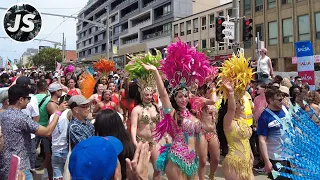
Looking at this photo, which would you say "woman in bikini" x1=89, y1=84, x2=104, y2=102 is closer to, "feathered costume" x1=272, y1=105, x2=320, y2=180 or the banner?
"feathered costume" x1=272, y1=105, x2=320, y2=180

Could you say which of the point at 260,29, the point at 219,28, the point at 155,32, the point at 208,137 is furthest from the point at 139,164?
the point at 155,32

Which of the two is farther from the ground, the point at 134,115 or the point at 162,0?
the point at 162,0

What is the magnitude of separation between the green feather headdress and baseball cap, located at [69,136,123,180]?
3.43 metres

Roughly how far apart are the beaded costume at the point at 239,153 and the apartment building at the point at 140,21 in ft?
103

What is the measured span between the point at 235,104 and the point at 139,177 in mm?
2184

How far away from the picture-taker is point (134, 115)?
4.58 metres

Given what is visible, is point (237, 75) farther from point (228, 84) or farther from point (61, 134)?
point (61, 134)

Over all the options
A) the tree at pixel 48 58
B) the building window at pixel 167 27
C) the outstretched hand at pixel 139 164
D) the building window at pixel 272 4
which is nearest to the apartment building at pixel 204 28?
the building window at pixel 167 27

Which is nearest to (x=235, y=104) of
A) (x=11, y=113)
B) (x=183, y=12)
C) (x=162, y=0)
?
(x=11, y=113)

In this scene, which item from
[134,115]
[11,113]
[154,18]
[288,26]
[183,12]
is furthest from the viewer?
[154,18]

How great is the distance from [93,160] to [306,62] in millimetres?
8507

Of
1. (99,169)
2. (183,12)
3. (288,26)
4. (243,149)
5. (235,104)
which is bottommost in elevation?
(243,149)

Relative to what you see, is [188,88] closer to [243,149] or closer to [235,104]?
[235,104]

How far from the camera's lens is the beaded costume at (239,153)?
12.2 ft
